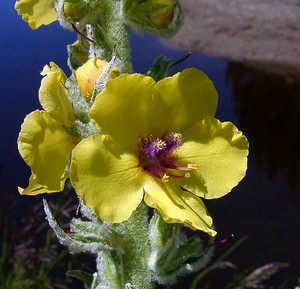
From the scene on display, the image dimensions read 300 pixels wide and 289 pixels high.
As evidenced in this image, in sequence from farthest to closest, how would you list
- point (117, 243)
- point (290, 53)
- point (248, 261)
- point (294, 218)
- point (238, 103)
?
point (290, 53)
point (238, 103)
point (294, 218)
point (248, 261)
point (117, 243)

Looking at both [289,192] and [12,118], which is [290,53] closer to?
[289,192]

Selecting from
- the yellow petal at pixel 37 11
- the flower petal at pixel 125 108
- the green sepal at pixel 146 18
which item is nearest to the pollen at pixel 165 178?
the flower petal at pixel 125 108

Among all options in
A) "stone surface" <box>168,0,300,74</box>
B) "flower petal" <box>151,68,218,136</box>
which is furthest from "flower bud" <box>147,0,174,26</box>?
"stone surface" <box>168,0,300,74</box>

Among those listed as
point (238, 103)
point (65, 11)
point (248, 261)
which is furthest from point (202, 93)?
point (238, 103)

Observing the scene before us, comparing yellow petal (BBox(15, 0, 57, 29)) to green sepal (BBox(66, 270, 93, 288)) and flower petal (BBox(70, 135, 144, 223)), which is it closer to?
flower petal (BBox(70, 135, 144, 223))

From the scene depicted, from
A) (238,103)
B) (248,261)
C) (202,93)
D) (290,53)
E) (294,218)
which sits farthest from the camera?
(290,53)

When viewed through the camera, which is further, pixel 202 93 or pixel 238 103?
pixel 238 103

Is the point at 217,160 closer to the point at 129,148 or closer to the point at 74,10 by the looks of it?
the point at 129,148
